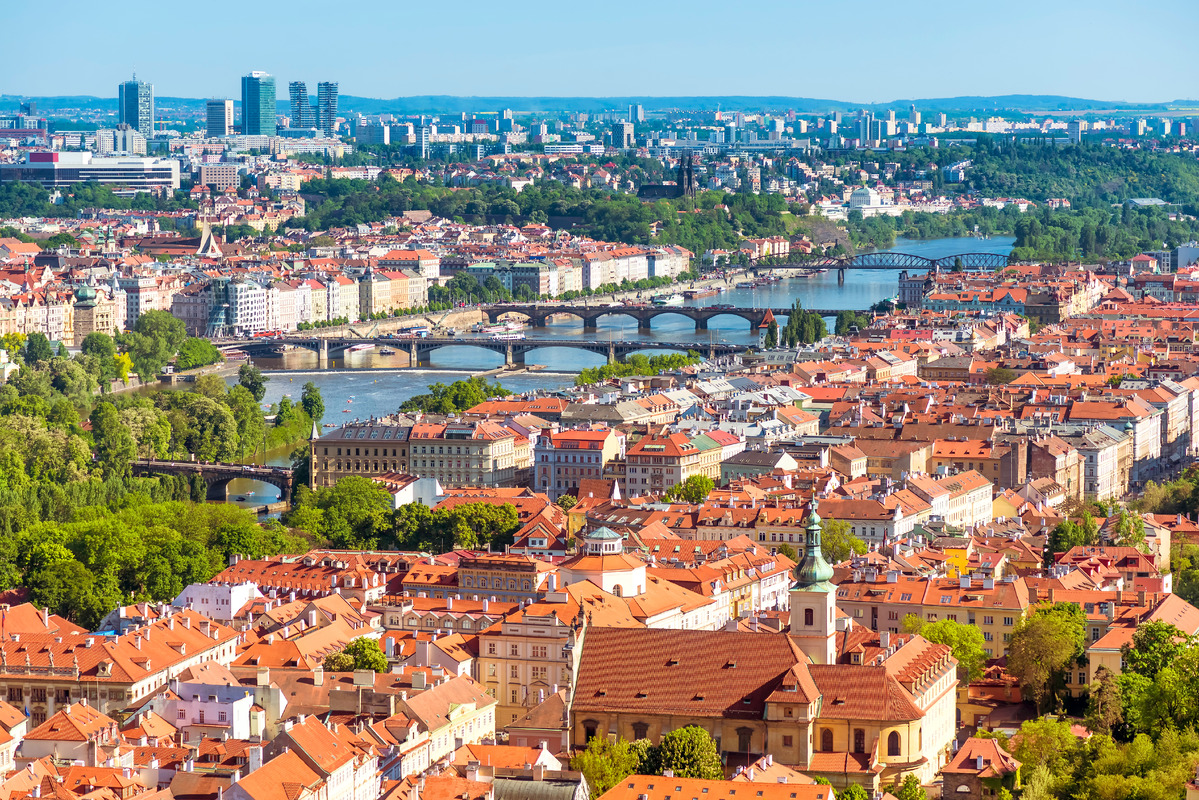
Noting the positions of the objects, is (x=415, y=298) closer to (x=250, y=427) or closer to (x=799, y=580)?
(x=250, y=427)

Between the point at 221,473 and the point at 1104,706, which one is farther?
the point at 221,473

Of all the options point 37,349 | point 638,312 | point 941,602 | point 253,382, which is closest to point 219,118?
point 638,312

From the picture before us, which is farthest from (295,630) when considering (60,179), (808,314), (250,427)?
(60,179)

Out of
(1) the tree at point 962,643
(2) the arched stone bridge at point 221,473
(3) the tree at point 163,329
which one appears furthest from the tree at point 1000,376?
(1) the tree at point 962,643

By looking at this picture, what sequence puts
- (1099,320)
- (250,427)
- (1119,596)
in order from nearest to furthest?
(1119,596), (250,427), (1099,320)

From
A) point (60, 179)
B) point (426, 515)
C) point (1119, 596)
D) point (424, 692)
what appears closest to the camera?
point (424, 692)

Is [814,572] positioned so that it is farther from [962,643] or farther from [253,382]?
[253,382]
